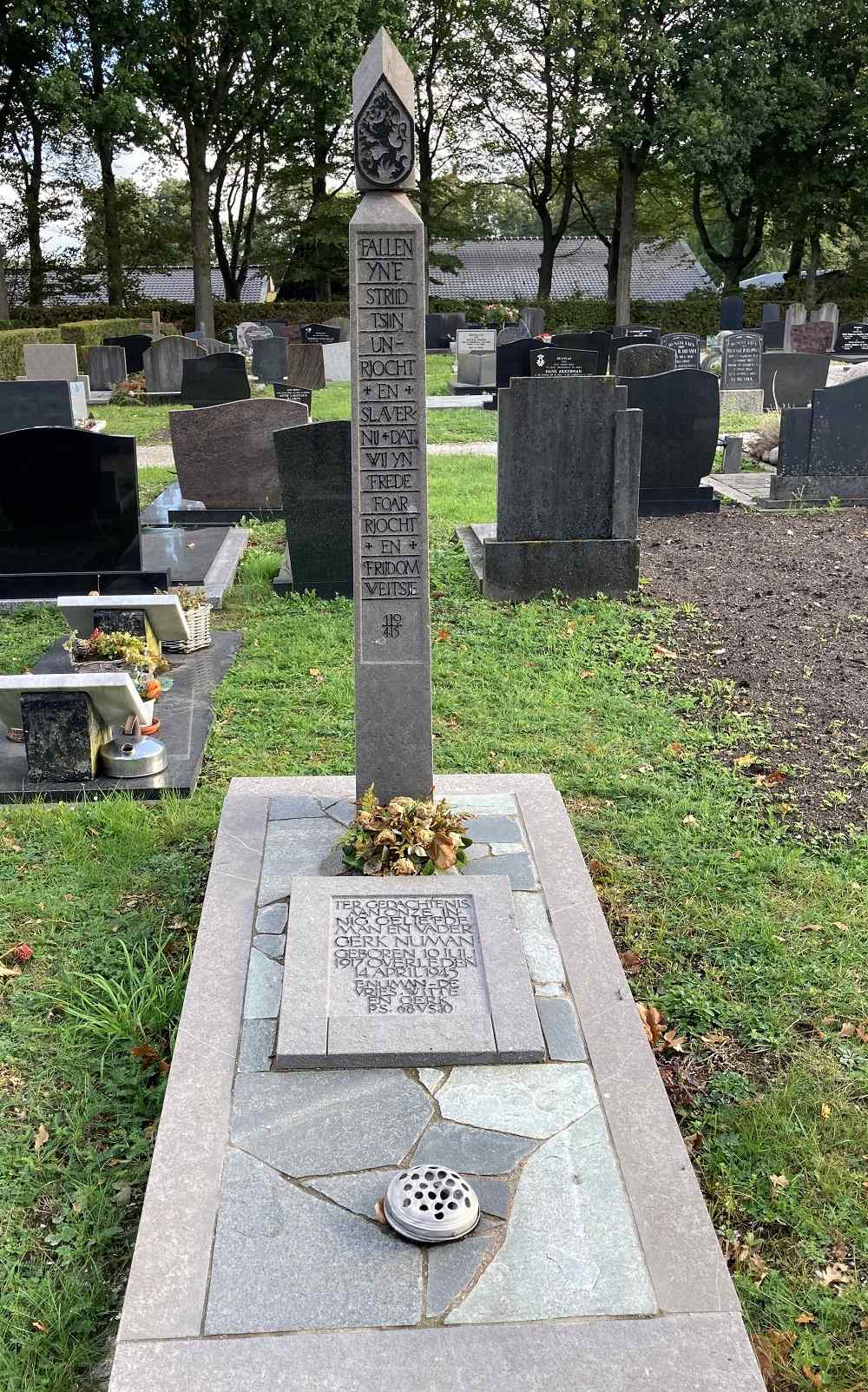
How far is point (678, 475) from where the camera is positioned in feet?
37.4

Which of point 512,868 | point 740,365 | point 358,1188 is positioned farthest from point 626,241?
point 358,1188

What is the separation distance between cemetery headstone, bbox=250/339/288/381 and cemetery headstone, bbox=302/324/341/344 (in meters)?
5.81

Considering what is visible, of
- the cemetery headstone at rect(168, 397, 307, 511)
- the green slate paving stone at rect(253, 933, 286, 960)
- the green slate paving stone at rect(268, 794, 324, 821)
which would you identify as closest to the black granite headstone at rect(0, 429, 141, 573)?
the cemetery headstone at rect(168, 397, 307, 511)

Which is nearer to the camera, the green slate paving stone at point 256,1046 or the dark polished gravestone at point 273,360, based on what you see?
the green slate paving stone at point 256,1046

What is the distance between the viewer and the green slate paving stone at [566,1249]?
261 centimetres

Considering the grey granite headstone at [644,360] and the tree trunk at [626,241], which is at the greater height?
the tree trunk at [626,241]

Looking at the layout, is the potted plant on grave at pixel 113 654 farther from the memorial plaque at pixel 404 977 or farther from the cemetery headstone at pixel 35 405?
the cemetery headstone at pixel 35 405

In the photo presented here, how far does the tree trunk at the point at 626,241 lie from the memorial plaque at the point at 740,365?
18608 mm

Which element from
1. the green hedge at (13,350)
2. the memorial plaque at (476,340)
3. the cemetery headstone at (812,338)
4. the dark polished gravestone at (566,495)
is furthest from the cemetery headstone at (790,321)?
the dark polished gravestone at (566,495)

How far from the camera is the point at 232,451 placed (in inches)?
433

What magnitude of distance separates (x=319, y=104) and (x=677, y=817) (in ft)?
100

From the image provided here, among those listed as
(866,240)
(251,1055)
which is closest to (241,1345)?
(251,1055)

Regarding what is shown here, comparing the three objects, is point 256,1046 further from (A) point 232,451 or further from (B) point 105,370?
(B) point 105,370

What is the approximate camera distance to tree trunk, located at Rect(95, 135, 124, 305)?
110 ft
